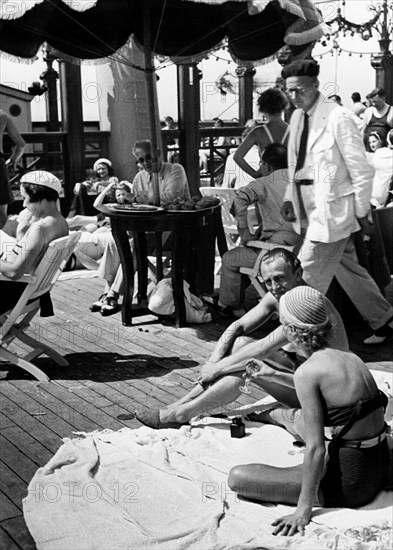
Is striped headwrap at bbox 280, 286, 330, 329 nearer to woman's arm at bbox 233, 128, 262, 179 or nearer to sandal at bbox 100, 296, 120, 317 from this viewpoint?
sandal at bbox 100, 296, 120, 317

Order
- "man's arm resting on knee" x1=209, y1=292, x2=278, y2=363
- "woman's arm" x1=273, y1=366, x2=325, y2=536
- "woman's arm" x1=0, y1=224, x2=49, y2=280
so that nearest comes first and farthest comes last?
"woman's arm" x1=273, y1=366, x2=325, y2=536 < "man's arm resting on knee" x1=209, y1=292, x2=278, y2=363 < "woman's arm" x1=0, y1=224, x2=49, y2=280

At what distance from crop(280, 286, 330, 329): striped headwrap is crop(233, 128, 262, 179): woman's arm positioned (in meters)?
4.62

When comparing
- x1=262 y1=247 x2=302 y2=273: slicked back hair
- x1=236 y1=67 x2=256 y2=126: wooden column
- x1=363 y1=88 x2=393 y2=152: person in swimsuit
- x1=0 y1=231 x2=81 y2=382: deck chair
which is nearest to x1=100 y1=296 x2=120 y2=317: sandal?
x1=0 y1=231 x2=81 y2=382: deck chair

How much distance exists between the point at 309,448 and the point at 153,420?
1523 mm

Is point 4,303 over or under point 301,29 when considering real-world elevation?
under

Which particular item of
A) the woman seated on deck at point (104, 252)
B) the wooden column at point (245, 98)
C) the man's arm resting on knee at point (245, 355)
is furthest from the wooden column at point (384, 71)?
the man's arm resting on knee at point (245, 355)

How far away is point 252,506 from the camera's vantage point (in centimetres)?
362

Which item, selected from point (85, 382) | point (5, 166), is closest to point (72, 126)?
point (5, 166)

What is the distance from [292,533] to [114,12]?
230 inches

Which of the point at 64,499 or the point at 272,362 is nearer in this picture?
the point at 64,499

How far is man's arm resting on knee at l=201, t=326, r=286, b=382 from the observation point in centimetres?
415

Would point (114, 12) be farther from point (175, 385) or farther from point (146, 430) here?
point (146, 430)

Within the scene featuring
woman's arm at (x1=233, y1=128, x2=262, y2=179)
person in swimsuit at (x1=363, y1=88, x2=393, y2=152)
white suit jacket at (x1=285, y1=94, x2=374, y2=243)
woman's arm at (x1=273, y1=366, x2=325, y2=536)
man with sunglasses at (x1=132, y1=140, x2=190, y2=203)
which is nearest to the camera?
woman's arm at (x1=273, y1=366, x2=325, y2=536)

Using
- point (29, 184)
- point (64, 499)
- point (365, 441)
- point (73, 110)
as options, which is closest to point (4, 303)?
point (29, 184)
